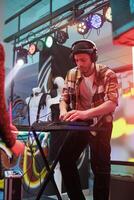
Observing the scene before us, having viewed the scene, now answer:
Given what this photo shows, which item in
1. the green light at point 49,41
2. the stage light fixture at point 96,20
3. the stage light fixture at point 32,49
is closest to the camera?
the stage light fixture at point 96,20

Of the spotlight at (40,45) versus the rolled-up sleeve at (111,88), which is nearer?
the rolled-up sleeve at (111,88)

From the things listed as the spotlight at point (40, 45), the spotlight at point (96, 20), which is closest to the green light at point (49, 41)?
the spotlight at point (40, 45)

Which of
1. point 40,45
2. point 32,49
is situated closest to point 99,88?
point 40,45

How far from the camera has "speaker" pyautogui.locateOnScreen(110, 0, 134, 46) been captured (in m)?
1.93

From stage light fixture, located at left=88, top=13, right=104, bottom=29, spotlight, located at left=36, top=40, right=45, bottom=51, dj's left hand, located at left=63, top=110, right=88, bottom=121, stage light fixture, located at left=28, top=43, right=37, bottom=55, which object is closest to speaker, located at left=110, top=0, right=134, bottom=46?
dj's left hand, located at left=63, top=110, right=88, bottom=121

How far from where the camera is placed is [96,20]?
150 inches

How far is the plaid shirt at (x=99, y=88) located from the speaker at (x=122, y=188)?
0.66 metres

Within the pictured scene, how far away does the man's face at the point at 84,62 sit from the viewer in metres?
2.25

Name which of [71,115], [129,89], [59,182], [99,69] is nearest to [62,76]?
[129,89]

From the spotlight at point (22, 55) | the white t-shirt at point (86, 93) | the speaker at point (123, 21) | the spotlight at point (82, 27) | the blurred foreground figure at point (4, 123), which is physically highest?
the spotlight at point (82, 27)

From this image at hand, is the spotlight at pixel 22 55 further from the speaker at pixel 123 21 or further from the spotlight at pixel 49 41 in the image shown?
the speaker at pixel 123 21

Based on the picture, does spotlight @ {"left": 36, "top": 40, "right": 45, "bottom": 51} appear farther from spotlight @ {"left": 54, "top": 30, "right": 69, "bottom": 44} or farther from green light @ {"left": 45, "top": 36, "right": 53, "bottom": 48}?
spotlight @ {"left": 54, "top": 30, "right": 69, "bottom": 44}

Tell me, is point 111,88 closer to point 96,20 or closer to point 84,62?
point 84,62

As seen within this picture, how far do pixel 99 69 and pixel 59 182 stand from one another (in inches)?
63.5
